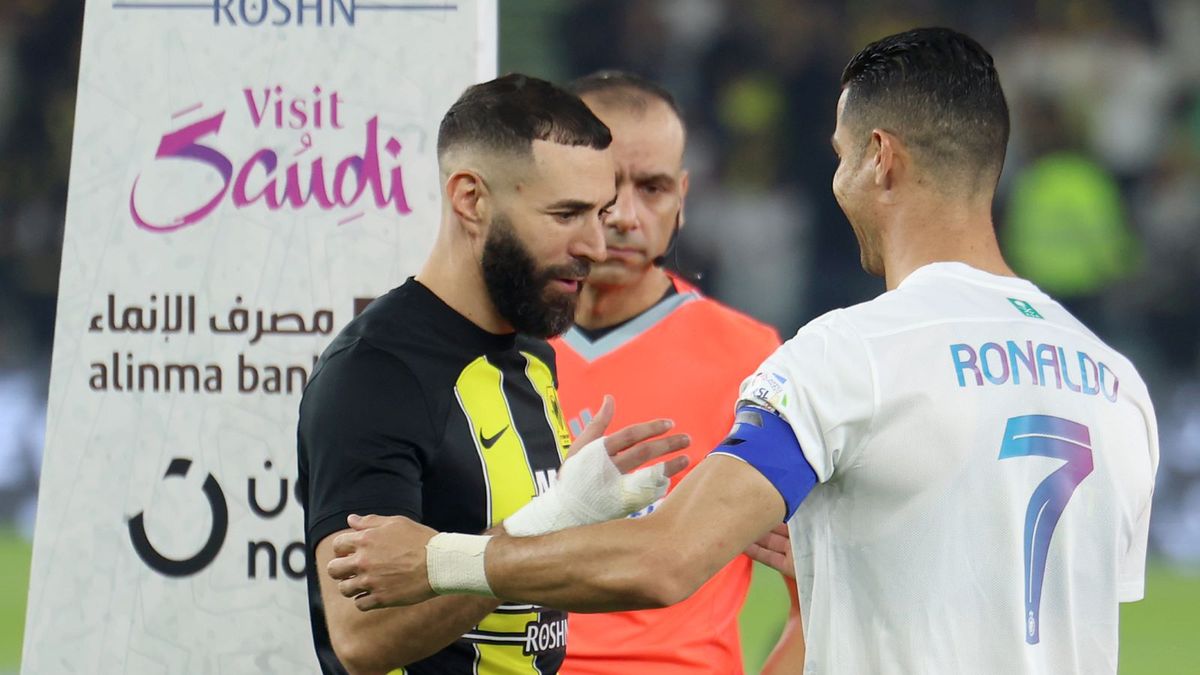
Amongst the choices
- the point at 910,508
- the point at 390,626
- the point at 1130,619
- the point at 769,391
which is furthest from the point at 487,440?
the point at 1130,619

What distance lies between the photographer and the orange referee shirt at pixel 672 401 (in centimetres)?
390

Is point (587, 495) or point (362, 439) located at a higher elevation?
point (362, 439)

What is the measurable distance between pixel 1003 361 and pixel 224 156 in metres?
1.97

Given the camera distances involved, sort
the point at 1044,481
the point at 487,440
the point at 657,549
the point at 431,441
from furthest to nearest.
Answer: the point at 487,440, the point at 431,441, the point at 1044,481, the point at 657,549

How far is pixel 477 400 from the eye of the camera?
3.17 m

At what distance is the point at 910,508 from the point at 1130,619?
774 centimetres

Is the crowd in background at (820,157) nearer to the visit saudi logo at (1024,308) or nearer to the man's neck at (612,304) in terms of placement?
the man's neck at (612,304)

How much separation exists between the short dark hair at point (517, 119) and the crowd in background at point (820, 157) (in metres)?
8.05

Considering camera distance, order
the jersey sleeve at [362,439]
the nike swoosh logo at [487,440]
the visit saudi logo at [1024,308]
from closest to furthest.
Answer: the visit saudi logo at [1024,308]
the jersey sleeve at [362,439]
the nike swoosh logo at [487,440]

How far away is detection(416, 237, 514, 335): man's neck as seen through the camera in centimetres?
328

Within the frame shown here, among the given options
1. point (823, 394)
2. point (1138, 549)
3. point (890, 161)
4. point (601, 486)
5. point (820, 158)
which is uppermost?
point (820, 158)

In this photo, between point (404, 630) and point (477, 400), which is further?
point (477, 400)

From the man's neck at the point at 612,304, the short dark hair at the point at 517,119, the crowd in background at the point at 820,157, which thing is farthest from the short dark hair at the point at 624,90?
the crowd in background at the point at 820,157

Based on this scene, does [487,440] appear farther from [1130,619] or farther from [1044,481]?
[1130,619]
